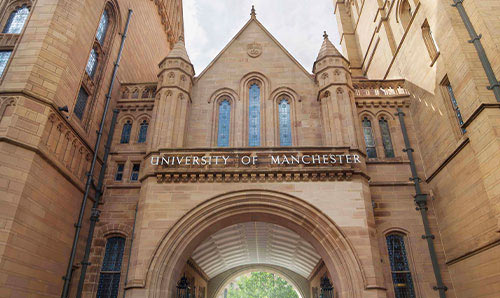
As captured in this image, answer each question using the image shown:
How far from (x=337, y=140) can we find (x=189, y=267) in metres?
10.5

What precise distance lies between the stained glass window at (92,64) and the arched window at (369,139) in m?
13.1

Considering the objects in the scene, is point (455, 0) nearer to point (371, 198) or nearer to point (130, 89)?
point (371, 198)

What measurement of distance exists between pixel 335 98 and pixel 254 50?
5.77 m

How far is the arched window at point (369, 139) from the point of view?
16031 millimetres

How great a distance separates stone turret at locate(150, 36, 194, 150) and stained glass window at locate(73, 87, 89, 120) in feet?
9.74

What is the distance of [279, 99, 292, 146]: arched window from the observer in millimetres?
16359

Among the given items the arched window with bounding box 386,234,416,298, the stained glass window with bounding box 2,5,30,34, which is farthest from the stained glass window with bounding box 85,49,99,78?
the arched window with bounding box 386,234,416,298

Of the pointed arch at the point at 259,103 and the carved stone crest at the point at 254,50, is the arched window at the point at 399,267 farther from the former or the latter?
the carved stone crest at the point at 254,50

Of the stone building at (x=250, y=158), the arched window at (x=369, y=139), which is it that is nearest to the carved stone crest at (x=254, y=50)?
the stone building at (x=250, y=158)

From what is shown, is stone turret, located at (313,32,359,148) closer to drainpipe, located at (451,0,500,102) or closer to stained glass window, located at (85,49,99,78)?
drainpipe, located at (451,0,500,102)

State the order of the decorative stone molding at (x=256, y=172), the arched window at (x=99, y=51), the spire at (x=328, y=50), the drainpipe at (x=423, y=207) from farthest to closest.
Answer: the spire at (x=328, y=50) → the arched window at (x=99, y=51) → the decorative stone molding at (x=256, y=172) → the drainpipe at (x=423, y=207)

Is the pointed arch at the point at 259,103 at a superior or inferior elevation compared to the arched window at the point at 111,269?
superior

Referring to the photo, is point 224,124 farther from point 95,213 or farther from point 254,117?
point 95,213

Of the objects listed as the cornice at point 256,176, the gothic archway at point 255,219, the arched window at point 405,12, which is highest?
the arched window at point 405,12
